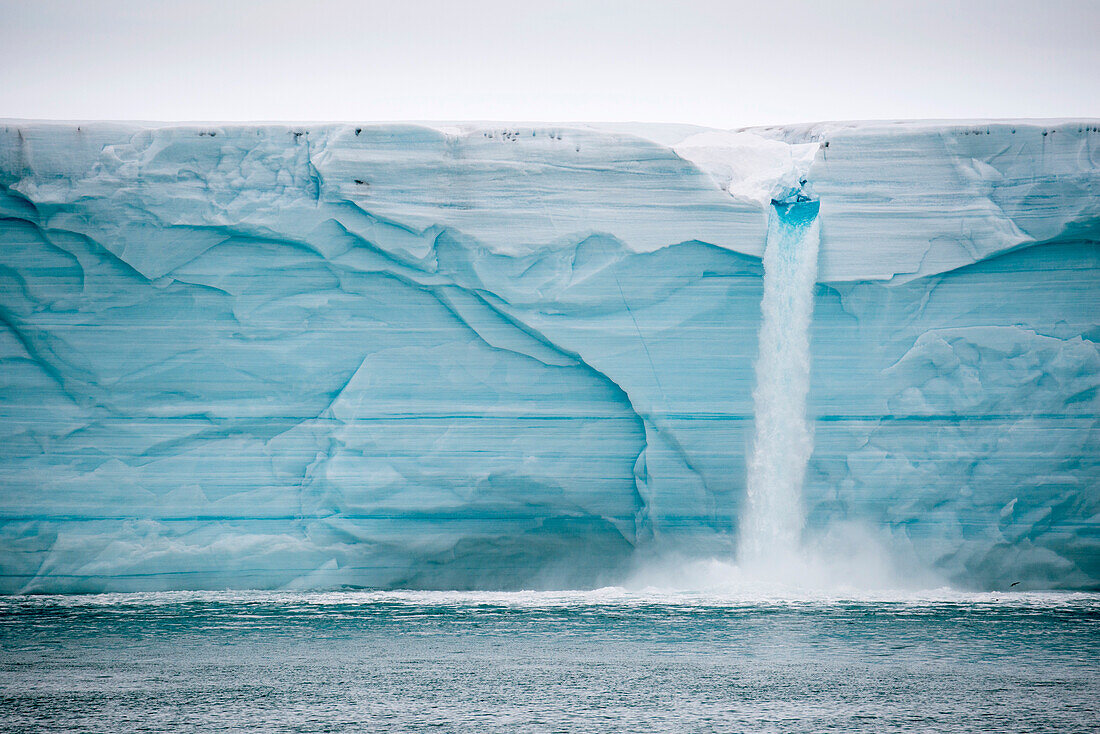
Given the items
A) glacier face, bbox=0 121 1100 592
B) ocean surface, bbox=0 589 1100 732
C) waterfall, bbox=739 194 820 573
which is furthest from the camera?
waterfall, bbox=739 194 820 573

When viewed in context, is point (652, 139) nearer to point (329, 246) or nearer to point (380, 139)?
point (380, 139)

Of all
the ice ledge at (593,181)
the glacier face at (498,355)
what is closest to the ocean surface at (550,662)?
the glacier face at (498,355)

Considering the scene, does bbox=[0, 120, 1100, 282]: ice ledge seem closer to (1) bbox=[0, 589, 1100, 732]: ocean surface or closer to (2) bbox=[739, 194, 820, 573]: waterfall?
(2) bbox=[739, 194, 820, 573]: waterfall

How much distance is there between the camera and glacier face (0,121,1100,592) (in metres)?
7.11

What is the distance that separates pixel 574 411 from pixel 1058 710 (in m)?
3.55

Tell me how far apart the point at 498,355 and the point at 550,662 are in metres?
2.48

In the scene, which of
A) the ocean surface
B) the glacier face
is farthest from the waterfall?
the ocean surface

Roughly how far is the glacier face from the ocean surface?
1.43 feet

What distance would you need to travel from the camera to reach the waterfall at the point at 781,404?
7234mm

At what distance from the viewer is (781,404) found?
725 cm

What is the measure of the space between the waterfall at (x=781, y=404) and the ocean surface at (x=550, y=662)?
1.65 feet

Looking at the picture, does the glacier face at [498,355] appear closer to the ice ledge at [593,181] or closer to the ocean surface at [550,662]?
the ice ledge at [593,181]

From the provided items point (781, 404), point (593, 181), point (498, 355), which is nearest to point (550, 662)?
point (498, 355)

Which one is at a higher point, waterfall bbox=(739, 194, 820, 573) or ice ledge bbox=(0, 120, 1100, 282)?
ice ledge bbox=(0, 120, 1100, 282)
